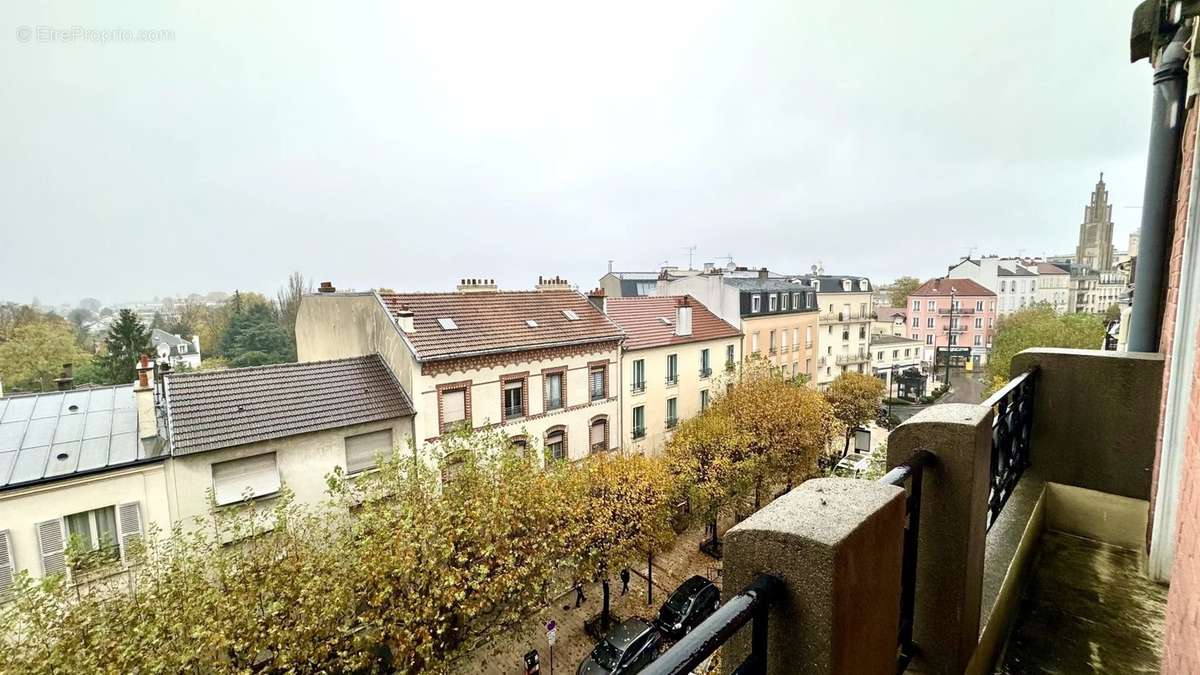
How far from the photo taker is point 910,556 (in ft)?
6.68

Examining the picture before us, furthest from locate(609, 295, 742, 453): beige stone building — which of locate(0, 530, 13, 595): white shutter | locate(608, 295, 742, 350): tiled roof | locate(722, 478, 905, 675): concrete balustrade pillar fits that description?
locate(722, 478, 905, 675): concrete balustrade pillar

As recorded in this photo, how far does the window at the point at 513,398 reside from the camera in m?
16.3

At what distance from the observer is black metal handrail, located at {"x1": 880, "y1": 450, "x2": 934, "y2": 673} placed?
1.99 metres

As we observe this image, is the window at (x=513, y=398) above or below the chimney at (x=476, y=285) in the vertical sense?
below

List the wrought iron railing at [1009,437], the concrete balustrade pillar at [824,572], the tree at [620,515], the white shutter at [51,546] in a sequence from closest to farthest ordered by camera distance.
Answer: the concrete balustrade pillar at [824,572] < the wrought iron railing at [1009,437] < the white shutter at [51,546] < the tree at [620,515]

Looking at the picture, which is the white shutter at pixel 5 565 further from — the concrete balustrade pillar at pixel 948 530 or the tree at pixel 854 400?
the tree at pixel 854 400

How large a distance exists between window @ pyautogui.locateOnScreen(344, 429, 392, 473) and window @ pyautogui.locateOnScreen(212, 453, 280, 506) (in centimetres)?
166

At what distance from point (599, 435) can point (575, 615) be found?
6.33 metres

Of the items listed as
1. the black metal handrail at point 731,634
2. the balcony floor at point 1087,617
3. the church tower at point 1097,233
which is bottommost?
the balcony floor at point 1087,617

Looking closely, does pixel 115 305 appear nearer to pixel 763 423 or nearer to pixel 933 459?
pixel 763 423

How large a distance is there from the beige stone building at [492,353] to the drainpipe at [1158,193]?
13.1m

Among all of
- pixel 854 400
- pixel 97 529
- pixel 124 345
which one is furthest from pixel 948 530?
pixel 124 345

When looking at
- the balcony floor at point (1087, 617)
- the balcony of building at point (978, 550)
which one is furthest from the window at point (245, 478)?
the balcony floor at point (1087, 617)

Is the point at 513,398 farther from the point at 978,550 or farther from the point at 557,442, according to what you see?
the point at 978,550
